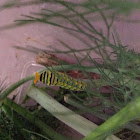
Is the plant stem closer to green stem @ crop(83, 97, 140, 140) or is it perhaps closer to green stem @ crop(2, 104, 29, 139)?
green stem @ crop(2, 104, 29, 139)

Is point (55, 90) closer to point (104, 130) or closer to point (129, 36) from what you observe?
point (129, 36)

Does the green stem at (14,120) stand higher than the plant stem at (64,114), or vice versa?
the plant stem at (64,114)

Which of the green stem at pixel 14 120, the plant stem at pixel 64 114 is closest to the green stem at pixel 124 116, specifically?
the plant stem at pixel 64 114

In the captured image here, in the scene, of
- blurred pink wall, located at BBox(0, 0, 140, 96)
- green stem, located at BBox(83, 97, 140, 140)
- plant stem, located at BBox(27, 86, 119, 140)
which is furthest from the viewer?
blurred pink wall, located at BBox(0, 0, 140, 96)

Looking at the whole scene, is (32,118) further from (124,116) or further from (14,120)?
(124,116)

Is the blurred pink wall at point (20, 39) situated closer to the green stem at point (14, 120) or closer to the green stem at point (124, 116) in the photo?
the green stem at point (14, 120)

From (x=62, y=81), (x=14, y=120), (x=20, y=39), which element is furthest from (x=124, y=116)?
(x=20, y=39)

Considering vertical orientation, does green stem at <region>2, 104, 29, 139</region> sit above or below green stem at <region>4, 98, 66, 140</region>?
below

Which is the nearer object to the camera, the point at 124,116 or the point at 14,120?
the point at 124,116

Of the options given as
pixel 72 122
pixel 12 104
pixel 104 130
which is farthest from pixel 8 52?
pixel 104 130

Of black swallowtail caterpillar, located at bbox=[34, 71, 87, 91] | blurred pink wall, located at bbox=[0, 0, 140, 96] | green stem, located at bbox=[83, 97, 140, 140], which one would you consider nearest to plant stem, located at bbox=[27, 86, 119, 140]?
black swallowtail caterpillar, located at bbox=[34, 71, 87, 91]

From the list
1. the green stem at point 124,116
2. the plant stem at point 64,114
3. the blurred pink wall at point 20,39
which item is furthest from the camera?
the blurred pink wall at point 20,39
